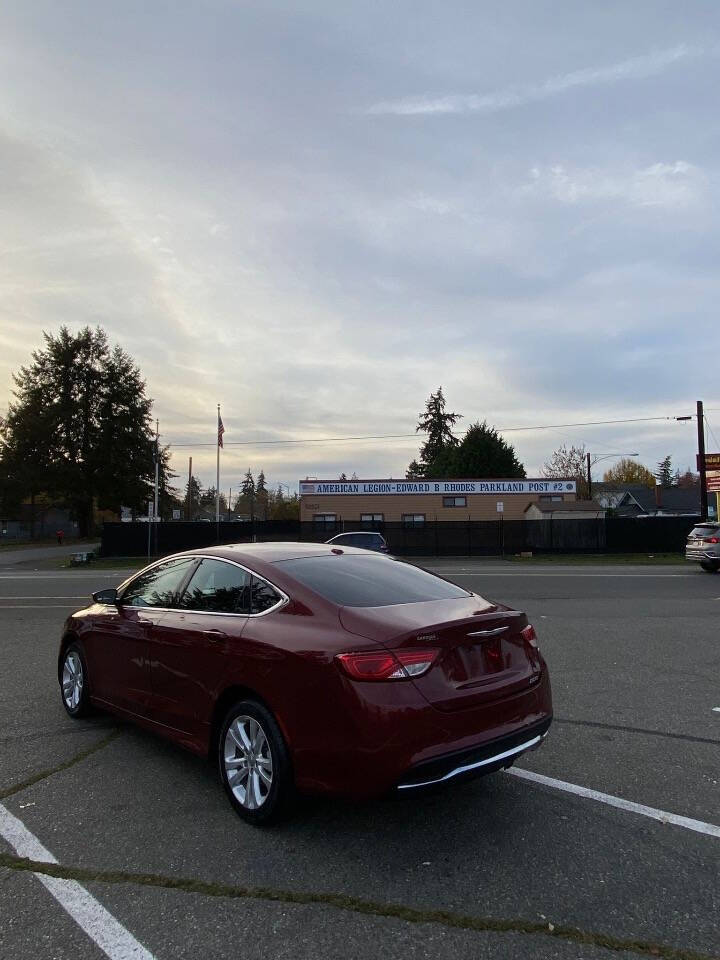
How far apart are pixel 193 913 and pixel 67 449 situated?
6151 cm

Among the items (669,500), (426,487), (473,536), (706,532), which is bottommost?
(473,536)

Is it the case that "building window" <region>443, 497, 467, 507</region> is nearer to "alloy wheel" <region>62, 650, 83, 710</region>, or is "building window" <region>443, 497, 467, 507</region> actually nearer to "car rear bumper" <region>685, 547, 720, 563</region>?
"car rear bumper" <region>685, 547, 720, 563</region>

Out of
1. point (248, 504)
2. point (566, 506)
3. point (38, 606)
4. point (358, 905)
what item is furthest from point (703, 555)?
point (248, 504)

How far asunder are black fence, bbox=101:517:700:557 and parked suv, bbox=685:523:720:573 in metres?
10.9

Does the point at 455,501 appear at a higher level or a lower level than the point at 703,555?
higher

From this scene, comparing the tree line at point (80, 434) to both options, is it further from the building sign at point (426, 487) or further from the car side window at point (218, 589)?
the car side window at point (218, 589)

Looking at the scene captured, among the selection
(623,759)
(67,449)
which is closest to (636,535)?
(623,759)

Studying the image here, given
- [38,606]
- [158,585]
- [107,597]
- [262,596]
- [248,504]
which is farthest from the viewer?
[248,504]

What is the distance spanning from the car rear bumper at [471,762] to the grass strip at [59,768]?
2555mm

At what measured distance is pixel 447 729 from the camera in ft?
11.0

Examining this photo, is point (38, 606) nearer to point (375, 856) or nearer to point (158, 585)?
point (158, 585)

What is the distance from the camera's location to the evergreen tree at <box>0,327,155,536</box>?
57625mm

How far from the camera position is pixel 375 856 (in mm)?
3375

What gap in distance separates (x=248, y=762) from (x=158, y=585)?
1741mm
